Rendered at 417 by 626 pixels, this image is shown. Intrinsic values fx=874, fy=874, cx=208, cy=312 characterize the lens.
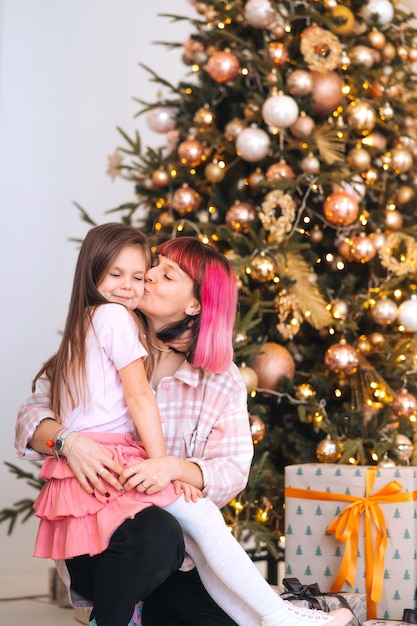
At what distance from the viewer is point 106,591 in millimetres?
1509

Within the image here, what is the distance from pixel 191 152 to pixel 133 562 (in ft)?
5.14

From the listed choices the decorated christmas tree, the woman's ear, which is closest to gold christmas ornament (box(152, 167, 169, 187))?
the decorated christmas tree

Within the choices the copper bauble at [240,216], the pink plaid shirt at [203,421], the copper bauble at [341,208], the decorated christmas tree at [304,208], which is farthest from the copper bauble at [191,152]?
the pink plaid shirt at [203,421]

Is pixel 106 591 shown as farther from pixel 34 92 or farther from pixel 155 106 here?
pixel 34 92

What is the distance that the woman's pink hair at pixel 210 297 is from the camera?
5.89 feet

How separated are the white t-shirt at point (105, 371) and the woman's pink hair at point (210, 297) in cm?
18

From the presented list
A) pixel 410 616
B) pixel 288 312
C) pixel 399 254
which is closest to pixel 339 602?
pixel 410 616

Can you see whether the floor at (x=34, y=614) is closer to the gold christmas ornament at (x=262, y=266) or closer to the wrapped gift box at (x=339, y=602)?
the wrapped gift box at (x=339, y=602)

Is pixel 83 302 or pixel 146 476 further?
pixel 83 302

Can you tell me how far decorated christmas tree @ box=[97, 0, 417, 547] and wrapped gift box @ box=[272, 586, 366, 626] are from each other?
1.73 feet

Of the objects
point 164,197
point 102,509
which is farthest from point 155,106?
point 102,509

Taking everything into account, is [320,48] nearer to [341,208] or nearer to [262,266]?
[341,208]

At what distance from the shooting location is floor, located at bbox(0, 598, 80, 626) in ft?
9.14

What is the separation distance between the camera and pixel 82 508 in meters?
1.55
